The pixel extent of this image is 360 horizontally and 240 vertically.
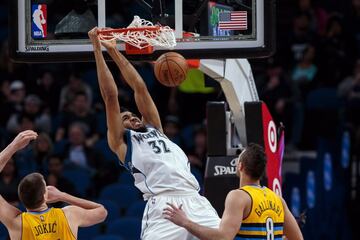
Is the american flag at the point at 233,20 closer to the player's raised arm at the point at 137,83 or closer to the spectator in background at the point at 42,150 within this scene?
the player's raised arm at the point at 137,83

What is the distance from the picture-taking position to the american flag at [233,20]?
8109 millimetres

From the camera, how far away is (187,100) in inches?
600

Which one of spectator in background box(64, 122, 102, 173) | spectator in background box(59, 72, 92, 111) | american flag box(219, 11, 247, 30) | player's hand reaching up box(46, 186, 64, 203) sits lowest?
spectator in background box(64, 122, 102, 173)

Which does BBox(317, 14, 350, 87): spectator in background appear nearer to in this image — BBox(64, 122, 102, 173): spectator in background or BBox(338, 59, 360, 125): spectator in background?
BBox(338, 59, 360, 125): spectator in background

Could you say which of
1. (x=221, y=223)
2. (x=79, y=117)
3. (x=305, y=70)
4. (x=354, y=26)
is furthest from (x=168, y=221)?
(x=354, y=26)

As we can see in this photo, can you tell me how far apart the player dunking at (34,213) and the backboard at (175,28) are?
1.09m

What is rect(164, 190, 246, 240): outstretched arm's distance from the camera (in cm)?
691

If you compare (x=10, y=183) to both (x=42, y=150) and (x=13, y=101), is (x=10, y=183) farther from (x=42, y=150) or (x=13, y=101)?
(x=13, y=101)

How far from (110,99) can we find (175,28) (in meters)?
0.98

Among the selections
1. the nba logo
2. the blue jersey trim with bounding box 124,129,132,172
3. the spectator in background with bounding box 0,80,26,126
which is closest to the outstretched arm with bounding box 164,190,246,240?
the blue jersey trim with bounding box 124,129,132,172

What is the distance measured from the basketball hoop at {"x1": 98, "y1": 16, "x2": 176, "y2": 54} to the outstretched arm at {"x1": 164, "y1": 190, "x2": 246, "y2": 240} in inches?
56.0

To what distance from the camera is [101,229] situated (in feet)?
40.4

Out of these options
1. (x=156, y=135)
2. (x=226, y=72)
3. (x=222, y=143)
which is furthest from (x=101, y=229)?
(x=156, y=135)

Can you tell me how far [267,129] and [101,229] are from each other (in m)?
3.60
